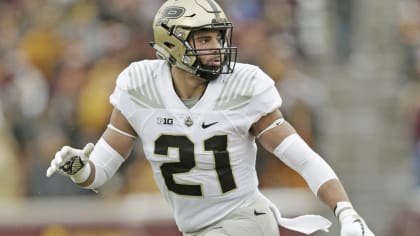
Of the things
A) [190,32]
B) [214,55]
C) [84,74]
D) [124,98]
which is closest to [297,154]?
[214,55]

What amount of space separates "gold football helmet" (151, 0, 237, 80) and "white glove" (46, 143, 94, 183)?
0.57m

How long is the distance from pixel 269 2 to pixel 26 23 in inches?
89.2

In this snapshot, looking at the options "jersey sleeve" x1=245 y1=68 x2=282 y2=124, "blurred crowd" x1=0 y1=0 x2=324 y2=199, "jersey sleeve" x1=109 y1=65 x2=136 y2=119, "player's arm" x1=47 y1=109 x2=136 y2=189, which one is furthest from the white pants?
"blurred crowd" x1=0 y1=0 x2=324 y2=199

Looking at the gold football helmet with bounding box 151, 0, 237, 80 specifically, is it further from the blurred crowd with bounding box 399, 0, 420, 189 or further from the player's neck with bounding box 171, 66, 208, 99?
the blurred crowd with bounding box 399, 0, 420, 189

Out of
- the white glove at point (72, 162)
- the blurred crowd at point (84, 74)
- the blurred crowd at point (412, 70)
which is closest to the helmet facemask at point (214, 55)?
the white glove at point (72, 162)

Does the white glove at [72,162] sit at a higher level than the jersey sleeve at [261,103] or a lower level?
lower

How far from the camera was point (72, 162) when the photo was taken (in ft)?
21.3

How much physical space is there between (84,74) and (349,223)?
620cm

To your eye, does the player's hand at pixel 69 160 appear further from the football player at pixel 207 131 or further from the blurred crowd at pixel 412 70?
the blurred crowd at pixel 412 70

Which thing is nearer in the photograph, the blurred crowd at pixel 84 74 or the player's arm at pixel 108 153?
the player's arm at pixel 108 153

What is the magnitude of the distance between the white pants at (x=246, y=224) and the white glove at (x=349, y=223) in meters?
0.42

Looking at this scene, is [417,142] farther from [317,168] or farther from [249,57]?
[317,168]

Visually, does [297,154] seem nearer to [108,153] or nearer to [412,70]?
[108,153]

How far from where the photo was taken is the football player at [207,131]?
6.43 meters
